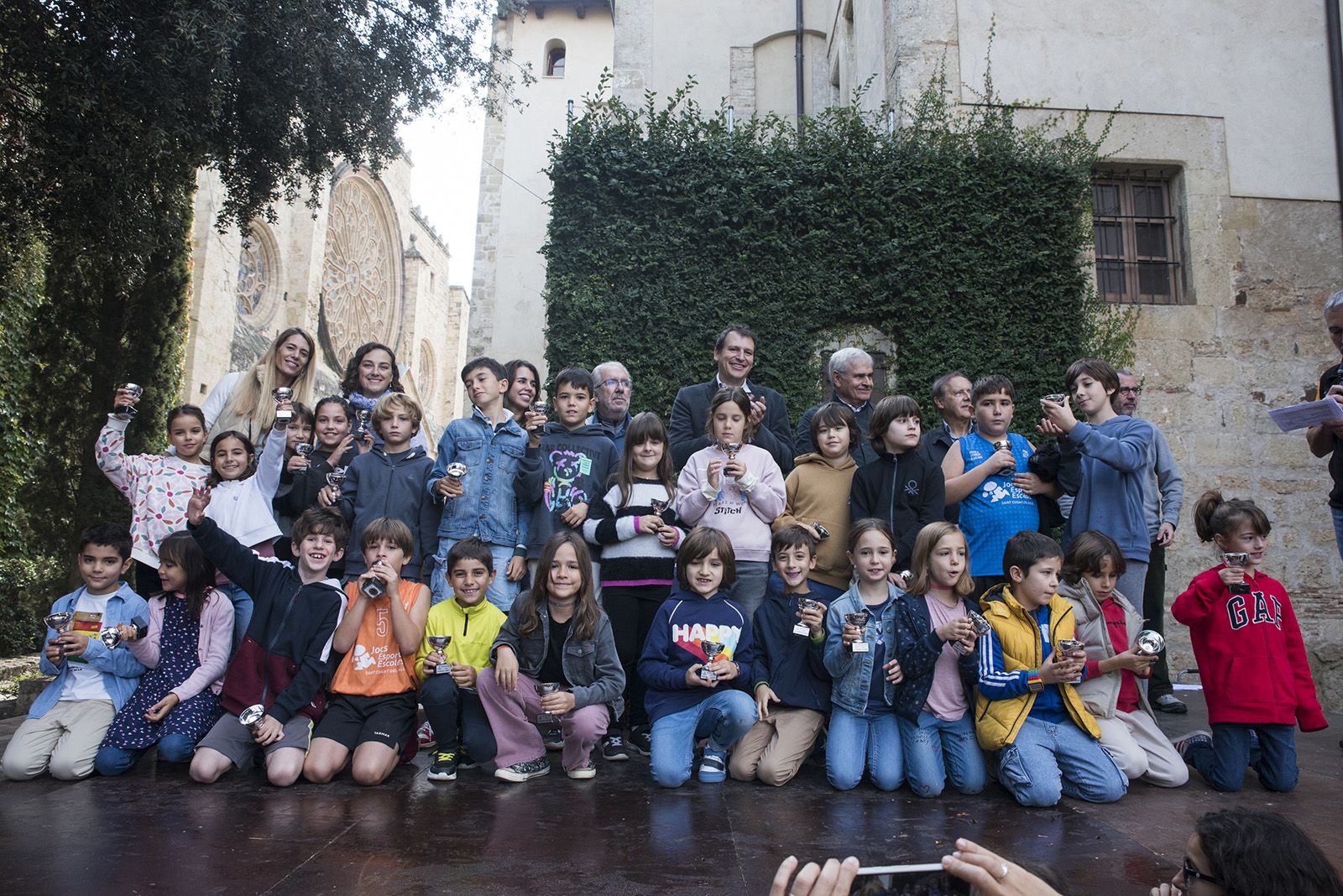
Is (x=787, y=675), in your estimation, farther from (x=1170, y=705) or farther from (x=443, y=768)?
(x=1170, y=705)

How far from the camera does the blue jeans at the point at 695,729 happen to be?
4.48 meters

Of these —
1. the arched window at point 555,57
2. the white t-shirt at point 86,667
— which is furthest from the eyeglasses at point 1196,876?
the arched window at point 555,57

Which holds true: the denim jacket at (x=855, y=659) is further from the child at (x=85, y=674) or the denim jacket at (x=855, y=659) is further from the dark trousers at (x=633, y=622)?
the child at (x=85, y=674)

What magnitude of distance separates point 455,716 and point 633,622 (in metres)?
1.07

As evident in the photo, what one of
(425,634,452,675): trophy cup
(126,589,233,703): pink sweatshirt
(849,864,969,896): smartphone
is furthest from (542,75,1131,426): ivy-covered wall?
(849,864,969,896): smartphone

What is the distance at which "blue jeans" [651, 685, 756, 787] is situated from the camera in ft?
14.7

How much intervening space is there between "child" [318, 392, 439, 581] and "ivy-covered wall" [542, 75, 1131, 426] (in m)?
4.59

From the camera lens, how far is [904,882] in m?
1.48

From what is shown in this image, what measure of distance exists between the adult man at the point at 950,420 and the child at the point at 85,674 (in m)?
4.45

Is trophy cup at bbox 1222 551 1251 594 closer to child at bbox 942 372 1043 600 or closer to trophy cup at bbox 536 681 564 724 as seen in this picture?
child at bbox 942 372 1043 600

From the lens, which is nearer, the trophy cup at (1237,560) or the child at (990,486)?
the trophy cup at (1237,560)

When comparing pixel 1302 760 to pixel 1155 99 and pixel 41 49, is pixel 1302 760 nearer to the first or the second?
pixel 1155 99

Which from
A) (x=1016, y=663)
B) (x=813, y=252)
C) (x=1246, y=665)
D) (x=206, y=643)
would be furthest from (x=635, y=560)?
(x=813, y=252)

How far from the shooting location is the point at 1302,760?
209 inches
